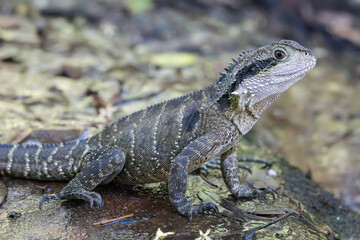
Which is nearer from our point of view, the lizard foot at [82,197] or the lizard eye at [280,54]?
the lizard foot at [82,197]

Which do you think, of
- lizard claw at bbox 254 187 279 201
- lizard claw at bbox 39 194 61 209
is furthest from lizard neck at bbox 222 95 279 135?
lizard claw at bbox 39 194 61 209

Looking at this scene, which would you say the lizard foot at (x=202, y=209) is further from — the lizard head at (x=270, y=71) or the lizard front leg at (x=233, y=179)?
the lizard head at (x=270, y=71)

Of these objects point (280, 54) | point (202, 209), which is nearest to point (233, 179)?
point (202, 209)

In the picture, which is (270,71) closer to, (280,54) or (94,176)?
(280,54)

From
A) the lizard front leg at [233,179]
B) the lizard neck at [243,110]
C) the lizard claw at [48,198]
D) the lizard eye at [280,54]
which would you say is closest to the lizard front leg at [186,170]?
the lizard neck at [243,110]

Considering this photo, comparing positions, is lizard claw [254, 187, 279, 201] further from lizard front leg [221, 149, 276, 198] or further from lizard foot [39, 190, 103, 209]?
lizard foot [39, 190, 103, 209]

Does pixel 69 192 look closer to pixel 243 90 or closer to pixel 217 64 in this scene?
pixel 243 90

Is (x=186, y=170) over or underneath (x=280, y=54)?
underneath

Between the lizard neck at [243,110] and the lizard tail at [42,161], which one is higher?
the lizard neck at [243,110]
